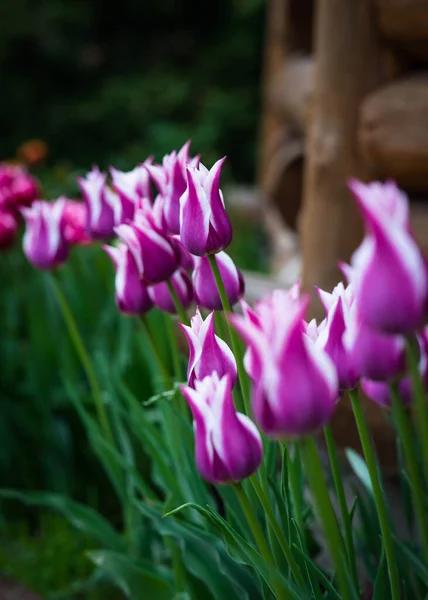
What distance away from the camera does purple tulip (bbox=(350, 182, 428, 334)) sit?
420 mm

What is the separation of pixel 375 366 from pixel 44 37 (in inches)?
198

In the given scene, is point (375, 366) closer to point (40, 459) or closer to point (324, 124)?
point (324, 124)

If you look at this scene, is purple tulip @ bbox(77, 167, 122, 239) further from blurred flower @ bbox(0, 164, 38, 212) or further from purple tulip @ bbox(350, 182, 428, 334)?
blurred flower @ bbox(0, 164, 38, 212)

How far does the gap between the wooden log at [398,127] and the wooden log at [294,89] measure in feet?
4.19

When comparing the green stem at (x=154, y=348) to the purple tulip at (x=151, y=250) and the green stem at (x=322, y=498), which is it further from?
the green stem at (x=322, y=498)

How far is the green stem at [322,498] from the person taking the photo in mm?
511

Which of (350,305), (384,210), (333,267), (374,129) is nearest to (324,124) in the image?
(374,129)

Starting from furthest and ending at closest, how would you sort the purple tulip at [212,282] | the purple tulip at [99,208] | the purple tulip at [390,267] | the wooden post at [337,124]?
the wooden post at [337,124]
the purple tulip at [99,208]
the purple tulip at [212,282]
the purple tulip at [390,267]

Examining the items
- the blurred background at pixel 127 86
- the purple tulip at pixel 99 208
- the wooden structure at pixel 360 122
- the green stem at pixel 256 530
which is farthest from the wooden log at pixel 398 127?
the blurred background at pixel 127 86

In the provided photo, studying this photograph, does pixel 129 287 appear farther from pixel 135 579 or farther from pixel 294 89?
pixel 294 89

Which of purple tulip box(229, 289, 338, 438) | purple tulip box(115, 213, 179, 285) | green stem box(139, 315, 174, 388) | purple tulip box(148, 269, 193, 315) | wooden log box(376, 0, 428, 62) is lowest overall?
green stem box(139, 315, 174, 388)

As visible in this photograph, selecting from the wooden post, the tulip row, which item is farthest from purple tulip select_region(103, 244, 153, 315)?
the wooden post

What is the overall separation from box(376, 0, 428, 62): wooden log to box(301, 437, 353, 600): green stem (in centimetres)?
116

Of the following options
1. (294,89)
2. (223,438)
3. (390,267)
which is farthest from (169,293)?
(294,89)
